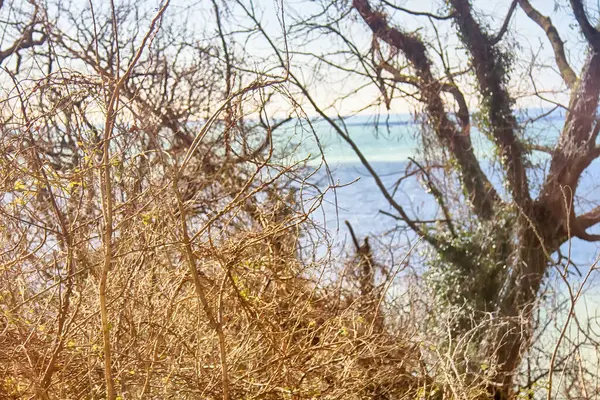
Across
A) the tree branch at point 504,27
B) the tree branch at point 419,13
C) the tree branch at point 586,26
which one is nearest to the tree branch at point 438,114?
the tree branch at point 419,13

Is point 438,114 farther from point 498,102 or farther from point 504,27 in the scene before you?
point 504,27

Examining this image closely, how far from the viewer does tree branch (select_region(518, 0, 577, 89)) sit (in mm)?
8242

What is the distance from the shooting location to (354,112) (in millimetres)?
9180

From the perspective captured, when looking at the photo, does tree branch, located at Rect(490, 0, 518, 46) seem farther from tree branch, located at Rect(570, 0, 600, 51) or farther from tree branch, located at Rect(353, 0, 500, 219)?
tree branch, located at Rect(353, 0, 500, 219)

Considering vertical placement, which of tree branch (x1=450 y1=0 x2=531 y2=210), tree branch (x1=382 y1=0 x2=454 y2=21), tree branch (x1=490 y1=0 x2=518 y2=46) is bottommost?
tree branch (x1=450 y1=0 x2=531 y2=210)

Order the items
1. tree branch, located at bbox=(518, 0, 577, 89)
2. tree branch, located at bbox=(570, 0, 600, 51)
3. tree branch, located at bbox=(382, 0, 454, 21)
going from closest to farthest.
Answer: tree branch, located at bbox=(570, 0, 600, 51), tree branch, located at bbox=(518, 0, 577, 89), tree branch, located at bbox=(382, 0, 454, 21)

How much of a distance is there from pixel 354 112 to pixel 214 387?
265 inches

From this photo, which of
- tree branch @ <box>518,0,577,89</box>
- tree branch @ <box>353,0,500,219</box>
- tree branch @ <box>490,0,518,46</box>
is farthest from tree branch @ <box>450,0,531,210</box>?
tree branch @ <box>518,0,577,89</box>

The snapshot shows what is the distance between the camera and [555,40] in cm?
843

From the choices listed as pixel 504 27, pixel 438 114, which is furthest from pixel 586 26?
pixel 438 114

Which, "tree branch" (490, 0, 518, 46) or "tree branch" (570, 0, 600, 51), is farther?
"tree branch" (490, 0, 518, 46)

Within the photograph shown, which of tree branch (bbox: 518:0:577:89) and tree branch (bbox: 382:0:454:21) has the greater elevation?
tree branch (bbox: 382:0:454:21)

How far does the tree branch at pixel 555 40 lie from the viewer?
8242mm

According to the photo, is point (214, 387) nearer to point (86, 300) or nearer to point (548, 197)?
point (86, 300)
